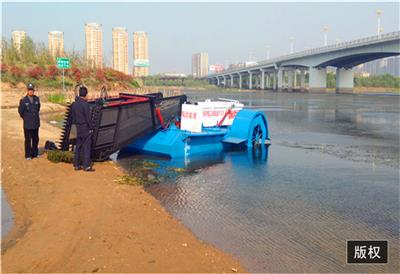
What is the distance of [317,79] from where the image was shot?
291ft

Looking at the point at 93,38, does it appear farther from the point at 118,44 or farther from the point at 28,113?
the point at 28,113

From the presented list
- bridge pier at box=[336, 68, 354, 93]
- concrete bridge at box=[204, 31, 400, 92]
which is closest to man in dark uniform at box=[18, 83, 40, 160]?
concrete bridge at box=[204, 31, 400, 92]

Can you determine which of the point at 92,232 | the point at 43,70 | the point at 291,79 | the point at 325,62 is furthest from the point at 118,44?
the point at 92,232

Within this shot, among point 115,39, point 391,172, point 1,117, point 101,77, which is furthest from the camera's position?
point 115,39

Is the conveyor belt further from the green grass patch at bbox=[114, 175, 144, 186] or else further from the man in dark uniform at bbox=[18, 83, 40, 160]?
the green grass patch at bbox=[114, 175, 144, 186]

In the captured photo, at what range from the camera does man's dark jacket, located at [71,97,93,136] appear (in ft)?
29.5

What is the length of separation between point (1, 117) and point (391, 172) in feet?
56.7

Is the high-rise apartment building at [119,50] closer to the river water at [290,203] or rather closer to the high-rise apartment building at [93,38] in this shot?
the high-rise apartment building at [93,38]

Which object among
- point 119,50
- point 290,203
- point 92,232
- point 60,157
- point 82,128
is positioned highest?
point 119,50

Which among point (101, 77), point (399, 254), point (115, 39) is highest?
point (115, 39)

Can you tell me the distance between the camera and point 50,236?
17.8 ft

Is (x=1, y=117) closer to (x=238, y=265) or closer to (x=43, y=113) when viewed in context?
(x=43, y=113)

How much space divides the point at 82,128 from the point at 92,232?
12.9 ft

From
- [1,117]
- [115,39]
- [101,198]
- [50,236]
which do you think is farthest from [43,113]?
[115,39]
